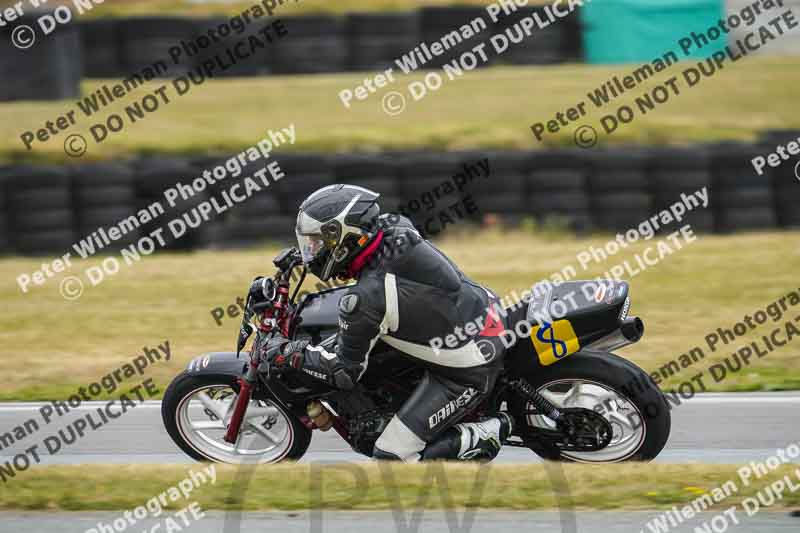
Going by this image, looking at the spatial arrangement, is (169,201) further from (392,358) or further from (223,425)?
(392,358)

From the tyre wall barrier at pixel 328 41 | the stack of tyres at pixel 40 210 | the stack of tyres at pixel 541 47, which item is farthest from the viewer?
the stack of tyres at pixel 541 47

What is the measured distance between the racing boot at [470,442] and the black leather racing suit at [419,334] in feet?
0.06

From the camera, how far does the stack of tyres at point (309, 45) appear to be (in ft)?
59.5

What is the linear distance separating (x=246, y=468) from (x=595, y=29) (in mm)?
14814

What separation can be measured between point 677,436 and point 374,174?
6.25m

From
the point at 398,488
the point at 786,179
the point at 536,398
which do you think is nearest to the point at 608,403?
the point at 536,398

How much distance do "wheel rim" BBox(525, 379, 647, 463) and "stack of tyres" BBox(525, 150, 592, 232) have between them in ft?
22.0

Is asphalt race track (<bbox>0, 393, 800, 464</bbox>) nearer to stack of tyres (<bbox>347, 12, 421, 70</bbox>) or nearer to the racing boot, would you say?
the racing boot

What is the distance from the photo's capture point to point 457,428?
18.9 feet

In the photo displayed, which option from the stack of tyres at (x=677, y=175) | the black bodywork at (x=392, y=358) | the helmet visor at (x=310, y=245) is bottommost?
the stack of tyres at (x=677, y=175)

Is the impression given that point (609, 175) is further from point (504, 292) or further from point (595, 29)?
point (595, 29)

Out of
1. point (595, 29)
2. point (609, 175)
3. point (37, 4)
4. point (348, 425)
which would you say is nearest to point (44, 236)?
point (37, 4)

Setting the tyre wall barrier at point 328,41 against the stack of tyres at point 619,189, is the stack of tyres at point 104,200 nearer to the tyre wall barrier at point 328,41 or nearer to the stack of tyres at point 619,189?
the stack of tyres at point 619,189

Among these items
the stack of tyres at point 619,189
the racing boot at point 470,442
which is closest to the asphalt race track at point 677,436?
the racing boot at point 470,442
